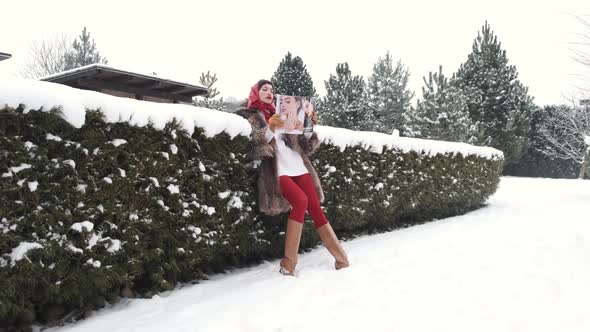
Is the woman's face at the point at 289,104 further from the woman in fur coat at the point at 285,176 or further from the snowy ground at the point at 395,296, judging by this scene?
the snowy ground at the point at 395,296

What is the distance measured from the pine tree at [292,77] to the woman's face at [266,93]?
26.6 metres

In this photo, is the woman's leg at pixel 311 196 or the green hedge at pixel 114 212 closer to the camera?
the green hedge at pixel 114 212

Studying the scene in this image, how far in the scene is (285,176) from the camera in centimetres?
385

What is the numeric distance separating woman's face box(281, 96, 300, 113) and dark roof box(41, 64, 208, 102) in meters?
9.29

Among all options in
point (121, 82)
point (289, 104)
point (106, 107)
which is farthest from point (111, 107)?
point (121, 82)

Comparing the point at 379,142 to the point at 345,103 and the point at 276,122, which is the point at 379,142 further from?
the point at 345,103

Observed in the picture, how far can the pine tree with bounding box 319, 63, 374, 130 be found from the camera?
3070 cm

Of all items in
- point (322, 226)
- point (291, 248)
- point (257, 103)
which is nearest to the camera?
point (291, 248)

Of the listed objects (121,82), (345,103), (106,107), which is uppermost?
(345,103)

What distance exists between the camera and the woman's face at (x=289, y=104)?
3.77 m

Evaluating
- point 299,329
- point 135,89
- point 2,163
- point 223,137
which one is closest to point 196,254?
point 223,137

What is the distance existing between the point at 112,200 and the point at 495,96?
2934cm

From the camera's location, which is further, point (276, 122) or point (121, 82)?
point (121, 82)

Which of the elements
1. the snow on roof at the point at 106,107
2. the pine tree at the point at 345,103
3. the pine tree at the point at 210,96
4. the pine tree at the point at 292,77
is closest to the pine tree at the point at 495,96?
the pine tree at the point at 345,103
